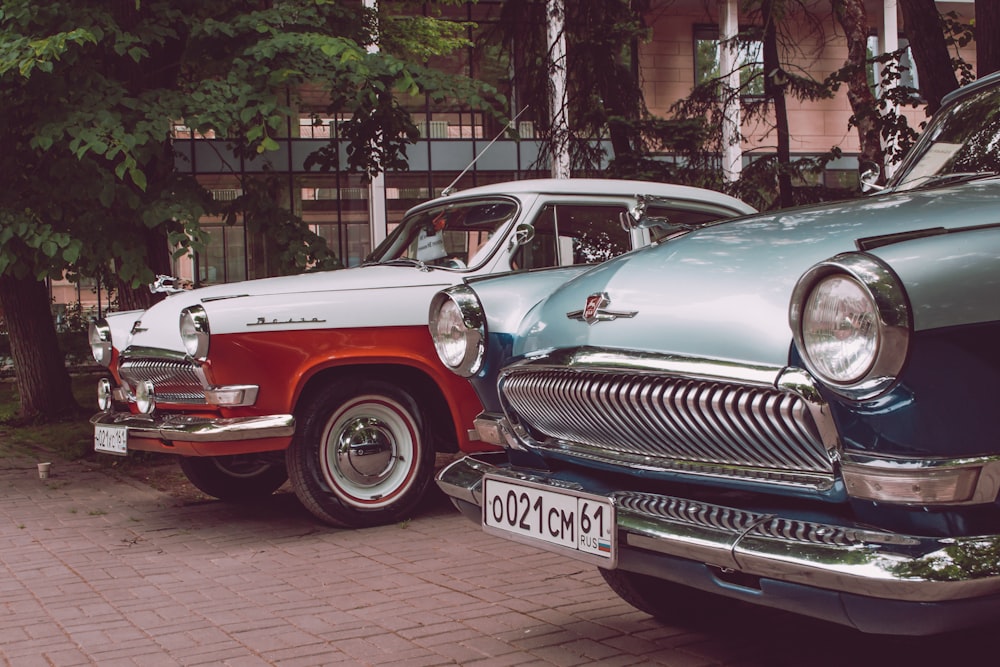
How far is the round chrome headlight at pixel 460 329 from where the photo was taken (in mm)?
3947

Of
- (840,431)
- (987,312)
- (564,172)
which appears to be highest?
(564,172)

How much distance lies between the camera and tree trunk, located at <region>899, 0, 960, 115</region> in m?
8.05

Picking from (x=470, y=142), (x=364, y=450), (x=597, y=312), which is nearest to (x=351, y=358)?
(x=364, y=450)

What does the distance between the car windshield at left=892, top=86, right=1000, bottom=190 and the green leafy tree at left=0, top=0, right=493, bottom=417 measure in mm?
4825

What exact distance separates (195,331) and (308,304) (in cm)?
61

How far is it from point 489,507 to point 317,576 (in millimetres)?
1831

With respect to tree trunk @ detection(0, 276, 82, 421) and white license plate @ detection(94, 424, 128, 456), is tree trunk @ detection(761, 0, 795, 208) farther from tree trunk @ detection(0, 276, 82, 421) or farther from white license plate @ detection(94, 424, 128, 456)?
tree trunk @ detection(0, 276, 82, 421)

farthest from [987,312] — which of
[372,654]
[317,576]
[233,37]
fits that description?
[233,37]

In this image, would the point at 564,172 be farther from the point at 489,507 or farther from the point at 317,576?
the point at 489,507

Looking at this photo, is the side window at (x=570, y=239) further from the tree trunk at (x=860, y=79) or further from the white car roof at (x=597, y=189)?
the tree trunk at (x=860, y=79)

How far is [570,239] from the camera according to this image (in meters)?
6.27

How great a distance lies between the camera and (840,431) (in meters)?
2.50

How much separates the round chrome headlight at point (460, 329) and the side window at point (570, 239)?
2.10m

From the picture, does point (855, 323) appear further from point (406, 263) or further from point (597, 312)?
point (406, 263)
